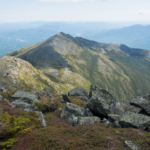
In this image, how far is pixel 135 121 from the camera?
1856 cm

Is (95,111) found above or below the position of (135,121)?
A: below

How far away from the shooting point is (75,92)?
→ 2080 inches

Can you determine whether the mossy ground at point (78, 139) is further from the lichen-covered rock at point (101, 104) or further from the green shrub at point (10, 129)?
the lichen-covered rock at point (101, 104)

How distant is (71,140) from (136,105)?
23569 millimetres

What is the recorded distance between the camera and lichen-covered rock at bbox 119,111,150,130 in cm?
1759

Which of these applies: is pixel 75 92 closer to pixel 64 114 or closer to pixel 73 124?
pixel 64 114

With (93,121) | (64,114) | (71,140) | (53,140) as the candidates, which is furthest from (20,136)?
(93,121)

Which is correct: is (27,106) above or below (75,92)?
above

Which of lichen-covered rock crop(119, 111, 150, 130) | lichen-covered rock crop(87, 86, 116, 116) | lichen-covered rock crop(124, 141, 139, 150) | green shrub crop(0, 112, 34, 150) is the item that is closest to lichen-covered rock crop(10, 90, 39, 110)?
green shrub crop(0, 112, 34, 150)

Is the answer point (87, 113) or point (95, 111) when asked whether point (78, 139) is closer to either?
point (87, 113)

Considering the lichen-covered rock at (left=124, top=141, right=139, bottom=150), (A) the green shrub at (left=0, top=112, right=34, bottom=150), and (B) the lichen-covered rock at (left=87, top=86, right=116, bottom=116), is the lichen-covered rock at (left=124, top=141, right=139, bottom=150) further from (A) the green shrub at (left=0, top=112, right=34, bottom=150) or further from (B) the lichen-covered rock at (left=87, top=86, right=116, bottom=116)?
(A) the green shrub at (left=0, top=112, right=34, bottom=150)

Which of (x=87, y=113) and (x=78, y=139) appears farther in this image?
(x=87, y=113)

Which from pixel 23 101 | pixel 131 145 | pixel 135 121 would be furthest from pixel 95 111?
pixel 23 101

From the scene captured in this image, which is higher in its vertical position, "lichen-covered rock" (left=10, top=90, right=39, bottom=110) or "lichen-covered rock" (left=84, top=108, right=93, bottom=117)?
"lichen-covered rock" (left=10, top=90, right=39, bottom=110)
